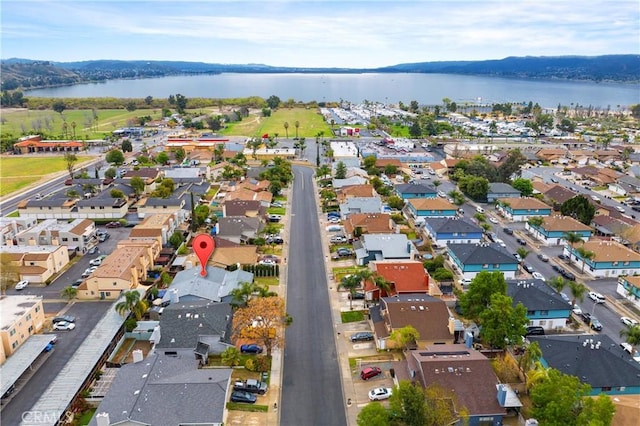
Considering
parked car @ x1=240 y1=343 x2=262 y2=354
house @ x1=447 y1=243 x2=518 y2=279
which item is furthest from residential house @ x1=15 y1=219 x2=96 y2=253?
house @ x1=447 y1=243 x2=518 y2=279

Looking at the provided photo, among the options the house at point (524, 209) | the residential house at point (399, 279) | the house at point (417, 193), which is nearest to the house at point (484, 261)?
the residential house at point (399, 279)

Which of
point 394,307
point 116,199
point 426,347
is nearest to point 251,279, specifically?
point 394,307

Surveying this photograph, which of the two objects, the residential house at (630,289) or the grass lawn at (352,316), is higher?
the residential house at (630,289)

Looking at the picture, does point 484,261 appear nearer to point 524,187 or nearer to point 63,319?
point 524,187

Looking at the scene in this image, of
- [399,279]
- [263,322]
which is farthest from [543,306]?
[263,322]

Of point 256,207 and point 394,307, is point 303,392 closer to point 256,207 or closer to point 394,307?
point 394,307

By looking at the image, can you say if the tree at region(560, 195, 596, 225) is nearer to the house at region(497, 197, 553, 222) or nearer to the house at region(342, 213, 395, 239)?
the house at region(497, 197, 553, 222)

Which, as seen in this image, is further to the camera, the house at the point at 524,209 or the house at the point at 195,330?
the house at the point at 524,209

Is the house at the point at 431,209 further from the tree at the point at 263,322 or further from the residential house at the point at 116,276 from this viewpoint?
the residential house at the point at 116,276
